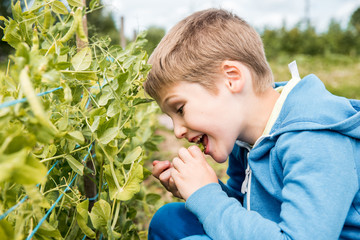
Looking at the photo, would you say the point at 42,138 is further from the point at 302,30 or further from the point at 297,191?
the point at 302,30

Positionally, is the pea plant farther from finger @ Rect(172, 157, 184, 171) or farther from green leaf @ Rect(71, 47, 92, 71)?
→ finger @ Rect(172, 157, 184, 171)

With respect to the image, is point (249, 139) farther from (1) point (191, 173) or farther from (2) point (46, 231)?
(2) point (46, 231)

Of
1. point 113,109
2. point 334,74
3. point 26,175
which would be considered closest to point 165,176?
point 113,109

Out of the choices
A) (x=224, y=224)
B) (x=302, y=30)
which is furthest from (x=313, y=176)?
(x=302, y=30)

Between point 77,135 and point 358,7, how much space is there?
15.6m

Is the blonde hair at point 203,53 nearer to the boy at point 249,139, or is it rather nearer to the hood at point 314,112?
the boy at point 249,139

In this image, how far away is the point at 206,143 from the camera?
1182 mm

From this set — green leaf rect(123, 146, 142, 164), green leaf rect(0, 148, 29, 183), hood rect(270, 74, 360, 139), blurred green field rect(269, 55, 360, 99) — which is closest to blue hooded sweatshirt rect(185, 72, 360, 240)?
hood rect(270, 74, 360, 139)

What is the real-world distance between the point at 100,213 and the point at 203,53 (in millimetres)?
625

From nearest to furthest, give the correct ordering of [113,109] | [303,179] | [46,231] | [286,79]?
[46,231] < [303,179] < [113,109] < [286,79]

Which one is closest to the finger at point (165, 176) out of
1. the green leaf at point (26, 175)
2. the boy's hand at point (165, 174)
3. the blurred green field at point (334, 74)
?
the boy's hand at point (165, 174)

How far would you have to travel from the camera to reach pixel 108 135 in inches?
35.0

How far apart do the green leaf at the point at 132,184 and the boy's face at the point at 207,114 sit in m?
0.27

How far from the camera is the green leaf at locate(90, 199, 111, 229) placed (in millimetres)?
867
